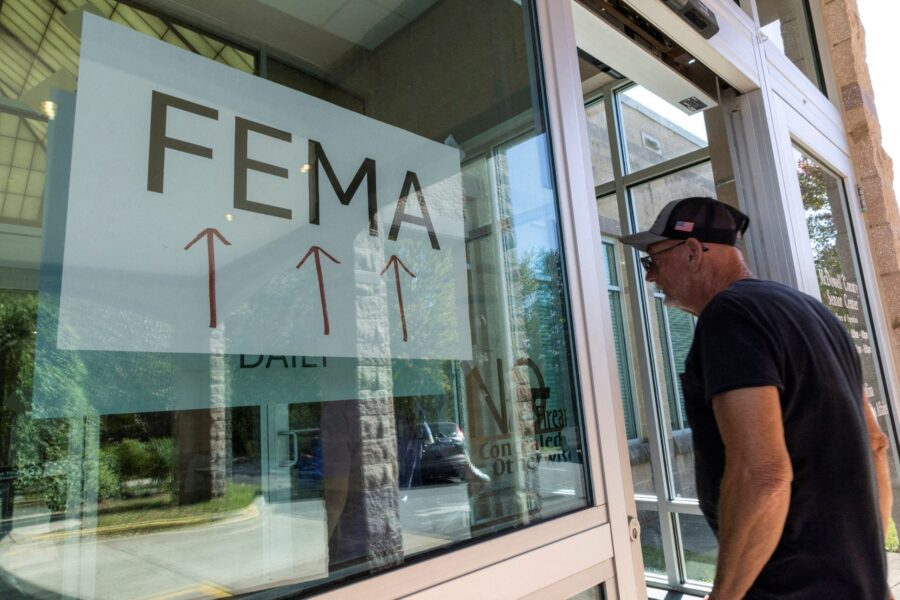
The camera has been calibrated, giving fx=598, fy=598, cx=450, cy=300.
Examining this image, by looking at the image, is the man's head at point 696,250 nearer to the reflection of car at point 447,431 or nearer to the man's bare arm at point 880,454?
the man's bare arm at point 880,454

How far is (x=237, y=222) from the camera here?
811 mm

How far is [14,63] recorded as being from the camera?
0.67 meters

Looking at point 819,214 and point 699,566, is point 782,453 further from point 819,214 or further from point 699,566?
point 699,566

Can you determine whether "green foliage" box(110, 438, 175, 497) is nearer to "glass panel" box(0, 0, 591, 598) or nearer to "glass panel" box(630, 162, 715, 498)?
"glass panel" box(0, 0, 591, 598)

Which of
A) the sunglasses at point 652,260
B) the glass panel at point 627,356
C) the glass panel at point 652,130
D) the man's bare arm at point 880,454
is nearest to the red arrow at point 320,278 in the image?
the sunglasses at point 652,260

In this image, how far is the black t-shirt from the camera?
111cm

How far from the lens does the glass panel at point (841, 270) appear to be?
262 cm

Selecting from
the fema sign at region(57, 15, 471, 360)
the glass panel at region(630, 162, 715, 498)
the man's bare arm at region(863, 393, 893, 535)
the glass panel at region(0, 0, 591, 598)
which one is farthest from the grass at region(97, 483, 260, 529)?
the glass panel at region(630, 162, 715, 498)

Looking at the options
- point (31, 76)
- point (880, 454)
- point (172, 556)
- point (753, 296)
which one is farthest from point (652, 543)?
point (31, 76)

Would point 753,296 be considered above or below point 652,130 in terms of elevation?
below

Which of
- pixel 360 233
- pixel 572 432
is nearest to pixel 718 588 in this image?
pixel 572 432

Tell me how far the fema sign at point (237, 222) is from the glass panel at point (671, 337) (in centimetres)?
346

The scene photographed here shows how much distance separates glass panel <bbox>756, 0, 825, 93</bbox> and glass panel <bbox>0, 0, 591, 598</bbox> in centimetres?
230

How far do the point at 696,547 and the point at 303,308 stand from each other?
398 cm
